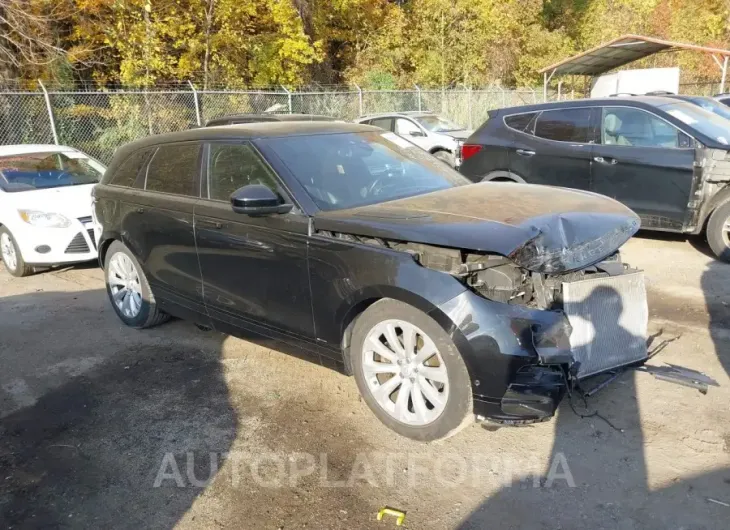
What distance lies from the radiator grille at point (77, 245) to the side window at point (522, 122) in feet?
18.4

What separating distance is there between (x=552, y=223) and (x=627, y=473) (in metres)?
1.33

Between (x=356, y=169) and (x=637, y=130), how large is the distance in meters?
4.29

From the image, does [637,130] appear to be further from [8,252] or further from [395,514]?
[8,252]

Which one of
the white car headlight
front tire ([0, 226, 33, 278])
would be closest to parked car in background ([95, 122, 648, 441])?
the white car headlight

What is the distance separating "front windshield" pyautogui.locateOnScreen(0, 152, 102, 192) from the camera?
7691 mm

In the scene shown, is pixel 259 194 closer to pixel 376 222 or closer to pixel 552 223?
pixel 376 222

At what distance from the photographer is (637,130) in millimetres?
6801

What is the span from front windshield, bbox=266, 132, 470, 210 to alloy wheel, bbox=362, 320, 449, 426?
919mm

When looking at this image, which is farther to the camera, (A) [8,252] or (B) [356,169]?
(A) [8,252]

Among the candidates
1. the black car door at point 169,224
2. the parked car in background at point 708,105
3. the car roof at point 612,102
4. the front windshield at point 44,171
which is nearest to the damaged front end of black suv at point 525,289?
the black car door at point 169,224

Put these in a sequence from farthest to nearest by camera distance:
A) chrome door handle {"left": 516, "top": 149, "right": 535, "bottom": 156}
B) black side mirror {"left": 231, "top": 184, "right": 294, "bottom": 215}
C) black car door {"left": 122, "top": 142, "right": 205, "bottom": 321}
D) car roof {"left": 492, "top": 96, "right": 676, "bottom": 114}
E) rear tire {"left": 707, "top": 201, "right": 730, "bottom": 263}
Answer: chrome door handle {"left": 516, "top": 149, "right": 535, "bottom": 156}, car roof {"left": 492, "top": 96, "right": 676, "bottom": 114}, rear tire {"left": 707, "top": 201, "right": 730, "bottom": 263}, black car door {"left": 122, "top": 142, "right": 205, "bottom": 321}, black side mirror {"left": 231, "top": 184, "right": 294, "bottom": 215}

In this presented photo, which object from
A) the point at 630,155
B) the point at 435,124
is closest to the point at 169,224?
the point at 630,155

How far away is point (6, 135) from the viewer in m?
11.9

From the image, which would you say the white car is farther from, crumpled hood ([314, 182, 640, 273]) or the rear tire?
the rear tire
